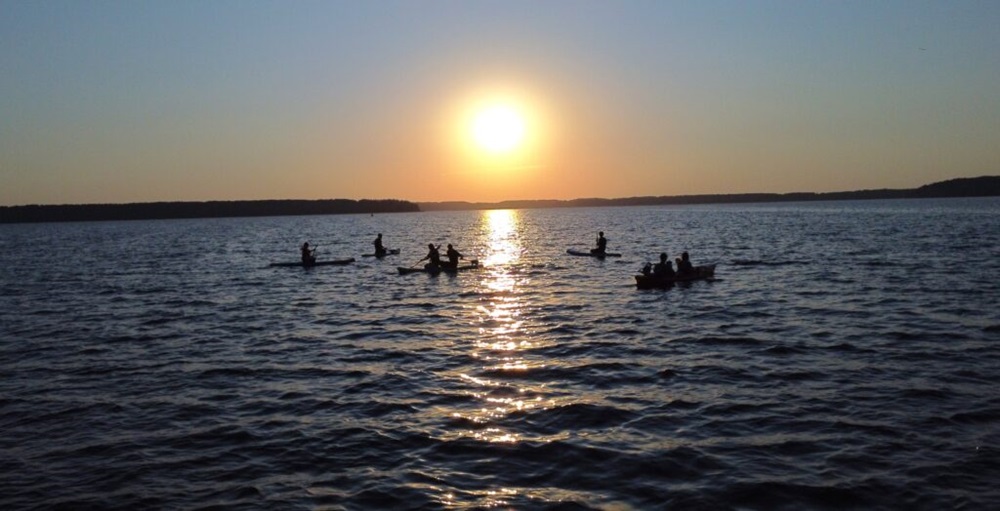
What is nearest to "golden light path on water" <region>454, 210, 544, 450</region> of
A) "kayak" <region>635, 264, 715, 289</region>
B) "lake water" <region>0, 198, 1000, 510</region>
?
"lake water" <region>0, 198, 1000, 510</region>

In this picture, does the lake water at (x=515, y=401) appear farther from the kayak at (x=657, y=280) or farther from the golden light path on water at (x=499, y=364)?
the kayak at (x=657, y=280)

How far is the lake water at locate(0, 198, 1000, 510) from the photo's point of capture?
1089cm

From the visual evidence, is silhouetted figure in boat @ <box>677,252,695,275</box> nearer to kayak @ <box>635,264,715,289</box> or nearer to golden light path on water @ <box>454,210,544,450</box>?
kayak @ <box>635,264,715,289</box>

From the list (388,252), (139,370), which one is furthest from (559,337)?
(388,252)

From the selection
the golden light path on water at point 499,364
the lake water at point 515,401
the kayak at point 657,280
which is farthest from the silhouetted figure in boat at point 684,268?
the golden light path on water at point 499,364

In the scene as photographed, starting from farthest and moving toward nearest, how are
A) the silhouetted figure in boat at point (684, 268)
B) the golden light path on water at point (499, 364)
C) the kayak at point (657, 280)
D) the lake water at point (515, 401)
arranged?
the silhouetted figure in boat at point (684, 268), the kayak at point (657, 280), the golden light path on water at point (499, 364), the lake water at point (515, 401)

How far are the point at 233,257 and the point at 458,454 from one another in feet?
201

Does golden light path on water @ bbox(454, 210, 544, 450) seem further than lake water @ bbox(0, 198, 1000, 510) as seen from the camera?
Yes

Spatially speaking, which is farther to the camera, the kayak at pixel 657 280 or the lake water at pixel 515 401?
the kayak at pixel 657 280

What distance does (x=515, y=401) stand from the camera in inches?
616

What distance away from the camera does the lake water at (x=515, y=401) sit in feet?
35.7

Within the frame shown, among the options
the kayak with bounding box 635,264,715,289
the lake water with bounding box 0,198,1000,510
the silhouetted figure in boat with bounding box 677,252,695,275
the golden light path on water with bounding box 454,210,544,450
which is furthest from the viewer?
the silhouetted figure in boat with bounding box 677,252,695,275

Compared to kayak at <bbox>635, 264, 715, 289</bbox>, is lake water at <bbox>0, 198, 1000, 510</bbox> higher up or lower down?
lower down

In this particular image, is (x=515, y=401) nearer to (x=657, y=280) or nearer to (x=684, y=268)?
(x=657, y=280)
